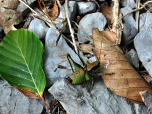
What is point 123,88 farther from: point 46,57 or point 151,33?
point 46,57

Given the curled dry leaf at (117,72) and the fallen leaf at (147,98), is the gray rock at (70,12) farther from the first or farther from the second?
the fallen leaf at (147,98)

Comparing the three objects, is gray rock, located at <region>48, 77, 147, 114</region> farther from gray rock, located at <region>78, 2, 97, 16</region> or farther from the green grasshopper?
gray rock, located at <region>78, 2, 97, 16</region>

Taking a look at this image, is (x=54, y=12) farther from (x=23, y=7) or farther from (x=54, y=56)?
(x=54, y=56)

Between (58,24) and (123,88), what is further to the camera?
(58,24)

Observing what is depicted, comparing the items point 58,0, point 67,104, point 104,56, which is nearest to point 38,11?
point 58,0

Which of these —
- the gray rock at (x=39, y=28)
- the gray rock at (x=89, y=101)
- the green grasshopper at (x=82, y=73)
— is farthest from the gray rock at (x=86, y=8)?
the gray rock at (x=89, y=101)

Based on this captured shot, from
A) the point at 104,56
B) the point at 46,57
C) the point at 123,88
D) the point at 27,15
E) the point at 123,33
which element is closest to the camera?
the point at 123,88
